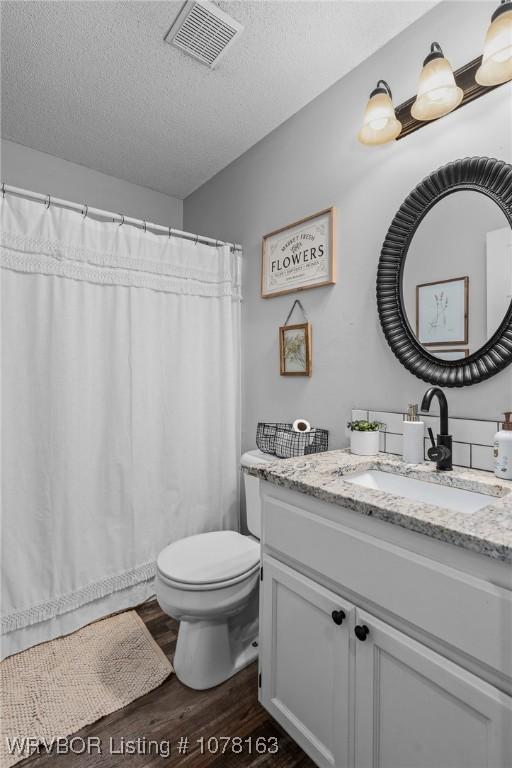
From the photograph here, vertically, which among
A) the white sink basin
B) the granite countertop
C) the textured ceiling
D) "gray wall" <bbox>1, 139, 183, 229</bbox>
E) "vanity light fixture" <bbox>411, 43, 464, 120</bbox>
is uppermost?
the textured ceiling

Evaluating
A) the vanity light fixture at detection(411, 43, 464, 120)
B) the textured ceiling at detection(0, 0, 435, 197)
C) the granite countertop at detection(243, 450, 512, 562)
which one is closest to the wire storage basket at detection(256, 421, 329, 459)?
the granite countertop at detection(243, 450, 512, 562)

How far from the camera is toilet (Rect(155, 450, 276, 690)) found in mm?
1372

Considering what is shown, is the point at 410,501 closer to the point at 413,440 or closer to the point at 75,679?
the point at 413,440

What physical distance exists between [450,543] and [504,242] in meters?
0.93

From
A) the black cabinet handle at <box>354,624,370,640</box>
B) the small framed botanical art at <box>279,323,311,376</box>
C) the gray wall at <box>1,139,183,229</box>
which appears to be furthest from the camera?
the gray wall at <box>1,139,183,229</box>

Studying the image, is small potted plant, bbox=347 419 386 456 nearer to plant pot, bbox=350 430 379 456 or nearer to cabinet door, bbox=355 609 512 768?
plant pot, bbox=350 430 379 456

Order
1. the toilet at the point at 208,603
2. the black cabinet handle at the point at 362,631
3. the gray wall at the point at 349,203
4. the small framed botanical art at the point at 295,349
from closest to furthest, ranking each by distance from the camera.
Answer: the black cabinet handle at the point at 362,631, the gray wall at the point at 349,203, the toilet at the point at 208,603, the small framed botanical art at the point at 295,349

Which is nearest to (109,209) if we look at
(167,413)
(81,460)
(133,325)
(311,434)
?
(133,325)

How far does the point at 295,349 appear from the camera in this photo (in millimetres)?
1900

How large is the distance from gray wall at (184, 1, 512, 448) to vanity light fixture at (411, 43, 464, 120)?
4.3 inches

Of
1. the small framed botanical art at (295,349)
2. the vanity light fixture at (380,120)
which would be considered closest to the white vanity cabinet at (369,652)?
the small framed botanical art at (295,349)

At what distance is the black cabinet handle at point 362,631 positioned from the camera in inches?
35.7

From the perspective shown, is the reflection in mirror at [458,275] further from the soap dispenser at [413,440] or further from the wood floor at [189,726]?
the wood floor at [189,726]

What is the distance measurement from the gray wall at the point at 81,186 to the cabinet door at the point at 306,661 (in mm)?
2334
